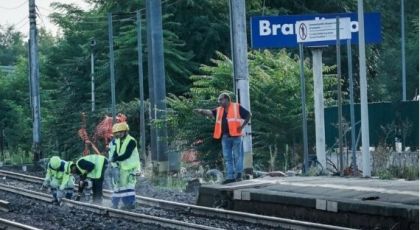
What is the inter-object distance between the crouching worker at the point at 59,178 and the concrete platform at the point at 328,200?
2.42 metres

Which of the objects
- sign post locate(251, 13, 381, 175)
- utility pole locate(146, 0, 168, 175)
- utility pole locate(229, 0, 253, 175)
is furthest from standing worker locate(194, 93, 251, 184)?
utility pole locate(146, 0, 168, 175)

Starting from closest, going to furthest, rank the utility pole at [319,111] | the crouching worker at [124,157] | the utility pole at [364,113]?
1. the crouching worker at [124,157]
2. the utility pole at [364,113]
3. the utility pole at [319,111]

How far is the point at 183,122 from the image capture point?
24.2 m

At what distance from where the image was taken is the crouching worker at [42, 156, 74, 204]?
17.0 m

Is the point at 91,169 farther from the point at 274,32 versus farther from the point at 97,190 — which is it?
the point at 274,32

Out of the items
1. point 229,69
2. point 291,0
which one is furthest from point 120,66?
point 229,69

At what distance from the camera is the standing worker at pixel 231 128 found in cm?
1811

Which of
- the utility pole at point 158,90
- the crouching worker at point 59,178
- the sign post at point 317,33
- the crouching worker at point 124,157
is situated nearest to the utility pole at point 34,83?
the utility pole at point 158,90

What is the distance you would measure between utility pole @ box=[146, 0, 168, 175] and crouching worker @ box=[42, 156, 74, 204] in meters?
6.62

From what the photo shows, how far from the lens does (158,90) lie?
2469 centimetres

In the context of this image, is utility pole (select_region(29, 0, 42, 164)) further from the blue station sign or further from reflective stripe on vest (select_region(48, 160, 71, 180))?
reflective stripe on vest (select_region(48, 160, 71, 180))

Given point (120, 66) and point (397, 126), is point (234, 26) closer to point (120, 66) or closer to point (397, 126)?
point (397, 126)

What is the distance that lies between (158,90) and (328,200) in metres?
11.6

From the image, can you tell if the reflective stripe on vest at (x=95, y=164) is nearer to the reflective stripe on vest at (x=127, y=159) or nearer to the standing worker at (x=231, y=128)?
the reflective stripe on vest at (x=127, y=159)
